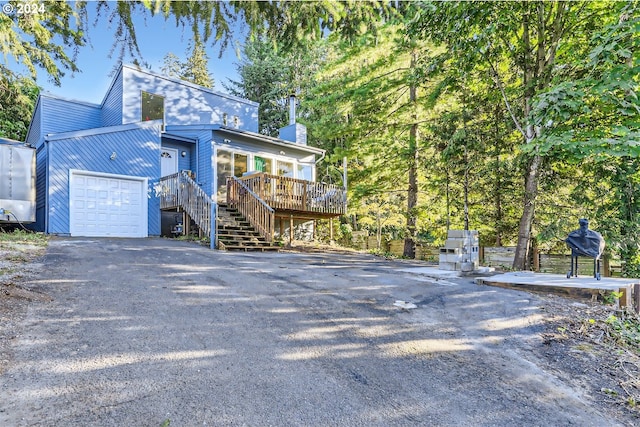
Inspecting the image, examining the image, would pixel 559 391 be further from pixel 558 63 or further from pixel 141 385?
pixel 558 63

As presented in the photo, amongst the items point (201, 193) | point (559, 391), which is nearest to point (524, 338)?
point (559, 391)

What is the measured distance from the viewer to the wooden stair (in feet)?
32.2

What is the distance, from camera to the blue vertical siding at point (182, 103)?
13.5m

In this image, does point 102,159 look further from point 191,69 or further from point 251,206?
point 191,69

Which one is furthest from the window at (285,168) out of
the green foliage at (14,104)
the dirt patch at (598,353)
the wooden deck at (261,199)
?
the dirt patch at (598,353)

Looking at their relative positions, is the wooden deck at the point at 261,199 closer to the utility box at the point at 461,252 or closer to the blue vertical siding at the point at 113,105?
the blue vertical siding at the point at 113,105

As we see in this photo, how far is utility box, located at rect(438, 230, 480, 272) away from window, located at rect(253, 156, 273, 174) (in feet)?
29.6

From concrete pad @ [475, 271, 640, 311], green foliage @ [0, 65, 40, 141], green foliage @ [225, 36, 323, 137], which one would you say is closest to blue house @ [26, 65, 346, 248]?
green foliage @ [0, 65, 40, 141]

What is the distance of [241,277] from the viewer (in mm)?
5855

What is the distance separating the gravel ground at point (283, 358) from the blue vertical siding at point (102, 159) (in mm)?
6536

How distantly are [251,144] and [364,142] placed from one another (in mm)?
4444

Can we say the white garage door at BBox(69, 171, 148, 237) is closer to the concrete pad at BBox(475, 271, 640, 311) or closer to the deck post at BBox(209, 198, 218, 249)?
the deck post at BBox(209, 198, 218, 249)

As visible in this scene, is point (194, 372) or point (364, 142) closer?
point (194, 372)

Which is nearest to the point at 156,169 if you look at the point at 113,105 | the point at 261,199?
the point at 113,105
